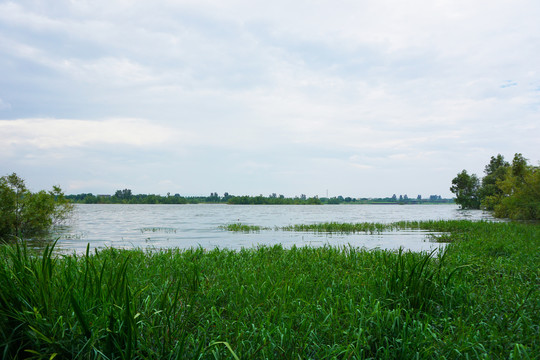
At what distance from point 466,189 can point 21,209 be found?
308ft

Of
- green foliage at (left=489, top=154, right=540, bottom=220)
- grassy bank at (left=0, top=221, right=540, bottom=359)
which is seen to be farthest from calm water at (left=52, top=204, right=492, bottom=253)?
green foliage at (left=489, top=154, right=540, bottom=220)

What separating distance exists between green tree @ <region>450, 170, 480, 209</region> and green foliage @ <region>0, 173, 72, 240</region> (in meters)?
89.4

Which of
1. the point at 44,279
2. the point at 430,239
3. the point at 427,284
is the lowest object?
the point at 430,239

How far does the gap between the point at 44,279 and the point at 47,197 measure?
25.7 m

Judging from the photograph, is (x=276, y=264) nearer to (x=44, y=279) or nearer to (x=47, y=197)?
(x=44, y=279)

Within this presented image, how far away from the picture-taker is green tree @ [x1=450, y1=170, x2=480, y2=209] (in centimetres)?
8562

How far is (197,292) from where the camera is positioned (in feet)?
18.8

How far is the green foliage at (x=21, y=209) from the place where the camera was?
2158cm

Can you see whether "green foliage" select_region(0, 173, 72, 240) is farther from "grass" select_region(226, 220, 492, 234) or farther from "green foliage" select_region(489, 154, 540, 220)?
"green foliage" select_region(489, 154, 540, 220)

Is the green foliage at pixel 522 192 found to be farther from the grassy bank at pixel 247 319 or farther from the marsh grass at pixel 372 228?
the grassy bank at pixel 247 319

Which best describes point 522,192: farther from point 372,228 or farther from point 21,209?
point 21,209

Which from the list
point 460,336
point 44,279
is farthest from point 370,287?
point 44,279

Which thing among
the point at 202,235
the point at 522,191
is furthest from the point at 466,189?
the point at 202,235

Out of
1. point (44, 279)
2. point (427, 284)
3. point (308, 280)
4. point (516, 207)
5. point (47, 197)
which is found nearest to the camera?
point (44, 279)
